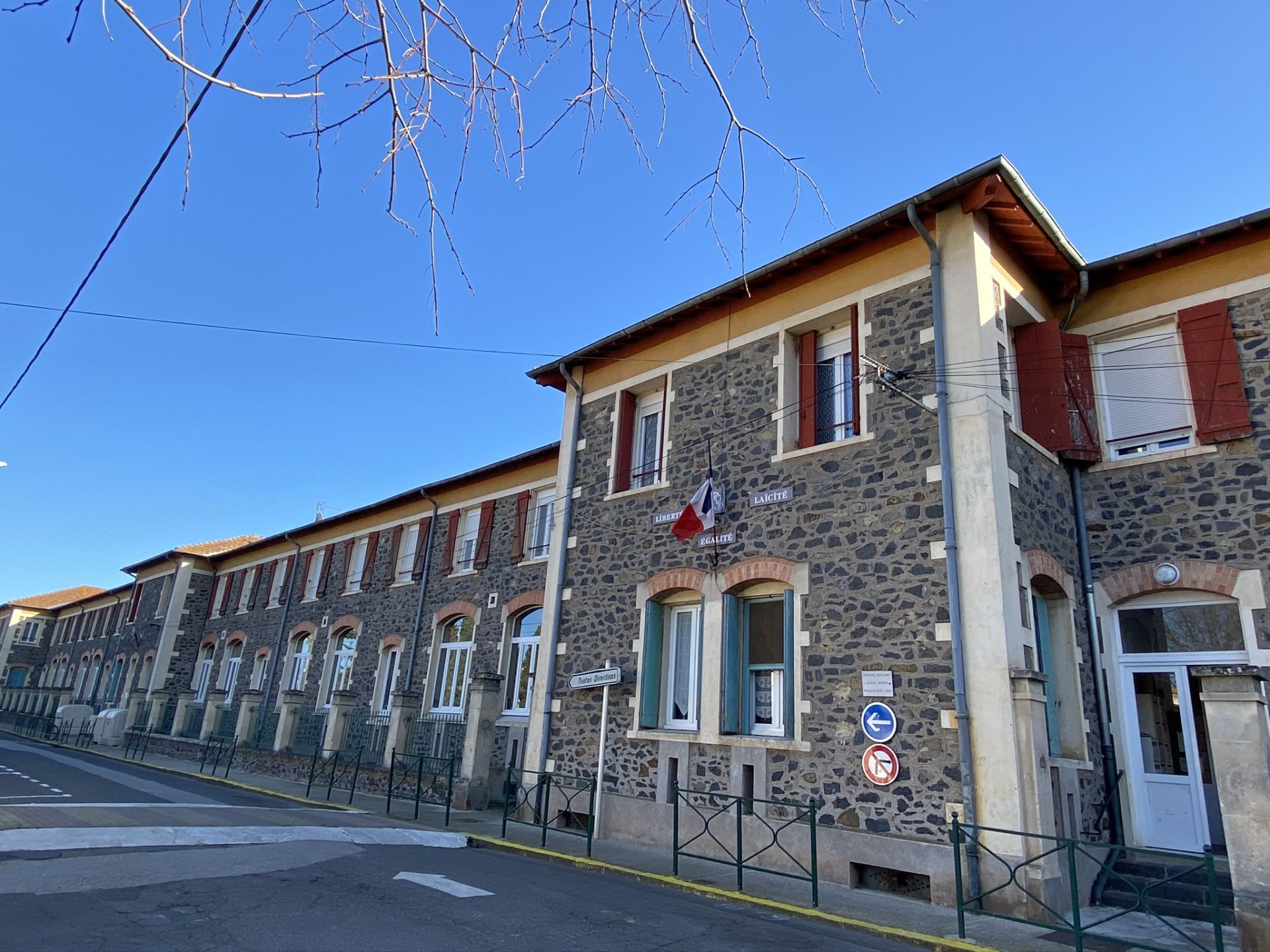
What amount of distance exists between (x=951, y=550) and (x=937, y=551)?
0.20 metres

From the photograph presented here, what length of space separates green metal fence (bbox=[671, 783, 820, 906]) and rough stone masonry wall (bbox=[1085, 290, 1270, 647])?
15.5ft

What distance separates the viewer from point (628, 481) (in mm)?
12641

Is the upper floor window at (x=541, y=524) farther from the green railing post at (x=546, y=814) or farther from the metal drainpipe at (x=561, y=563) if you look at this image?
the green railing post at (x=546, y=814)

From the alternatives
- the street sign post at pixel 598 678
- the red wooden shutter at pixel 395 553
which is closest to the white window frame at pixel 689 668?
the street sign post at pixel 598 678

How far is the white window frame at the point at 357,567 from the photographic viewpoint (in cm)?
2211

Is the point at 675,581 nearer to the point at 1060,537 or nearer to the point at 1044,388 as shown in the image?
the point at 1060,537

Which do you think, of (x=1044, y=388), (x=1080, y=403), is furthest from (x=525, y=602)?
(x=1080, y=403)

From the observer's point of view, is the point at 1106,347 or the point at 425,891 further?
the point at 1106,347

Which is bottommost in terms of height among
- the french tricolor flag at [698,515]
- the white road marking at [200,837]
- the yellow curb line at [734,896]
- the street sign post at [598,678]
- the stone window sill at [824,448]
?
the yellow curb line at [734,896]

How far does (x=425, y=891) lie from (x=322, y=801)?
26.8 ft

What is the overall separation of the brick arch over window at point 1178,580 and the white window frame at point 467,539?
41.5ft

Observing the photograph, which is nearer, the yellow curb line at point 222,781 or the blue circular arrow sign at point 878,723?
the blue circular arrow sign at point 878,723

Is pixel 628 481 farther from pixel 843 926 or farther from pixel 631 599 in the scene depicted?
pixel 843 926

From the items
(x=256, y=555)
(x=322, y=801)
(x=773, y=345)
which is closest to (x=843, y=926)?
(x=773, y=345)
